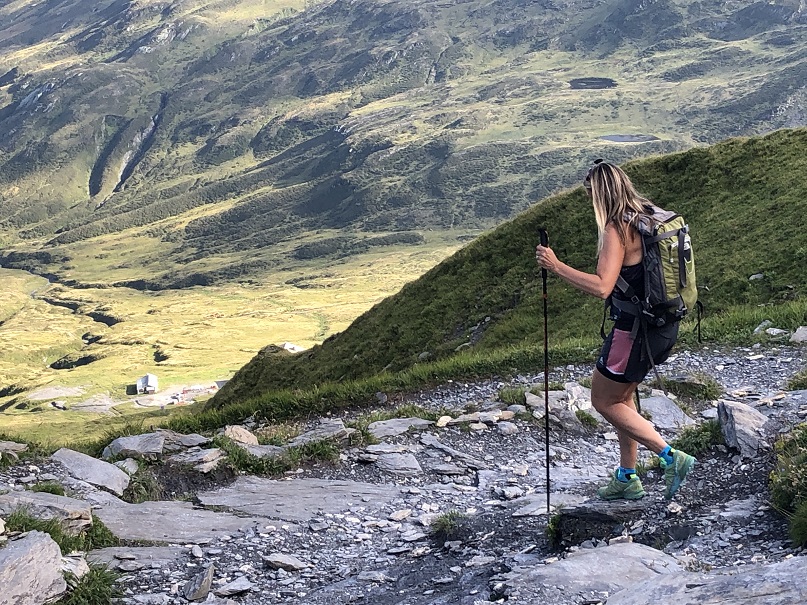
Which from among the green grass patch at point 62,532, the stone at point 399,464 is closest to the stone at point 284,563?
the green grass patch at point 62,532

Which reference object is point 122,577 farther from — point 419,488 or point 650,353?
point 650,353

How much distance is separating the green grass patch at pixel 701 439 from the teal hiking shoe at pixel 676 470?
2.01 meters

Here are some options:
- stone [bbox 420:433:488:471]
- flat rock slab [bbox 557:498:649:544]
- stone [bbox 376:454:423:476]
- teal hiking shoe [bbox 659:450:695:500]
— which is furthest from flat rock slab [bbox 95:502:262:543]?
teal hiking shoe [bbox 659:450:695:500]

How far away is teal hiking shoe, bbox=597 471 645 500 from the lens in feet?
31.7

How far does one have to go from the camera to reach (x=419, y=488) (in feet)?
43.3

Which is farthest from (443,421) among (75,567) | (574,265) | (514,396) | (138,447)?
(574,265)

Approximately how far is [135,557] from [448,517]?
4.24m

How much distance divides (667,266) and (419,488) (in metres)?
Answer: 6.34

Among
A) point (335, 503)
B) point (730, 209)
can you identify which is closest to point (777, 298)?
point (730, 209)

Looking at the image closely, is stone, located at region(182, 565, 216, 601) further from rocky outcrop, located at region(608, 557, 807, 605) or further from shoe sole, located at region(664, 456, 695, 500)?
shoe sole, located at region(664, 456, 695, 500)

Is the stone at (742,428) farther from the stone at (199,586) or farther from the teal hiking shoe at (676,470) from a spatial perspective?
the stone at (199,586)

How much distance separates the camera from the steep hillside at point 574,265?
27.2 m

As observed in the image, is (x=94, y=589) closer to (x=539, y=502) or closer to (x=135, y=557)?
(x=135, y=557)

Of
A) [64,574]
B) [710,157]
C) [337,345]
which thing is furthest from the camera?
[337,345]
